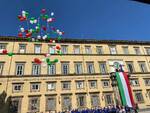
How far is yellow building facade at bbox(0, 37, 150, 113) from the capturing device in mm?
22578

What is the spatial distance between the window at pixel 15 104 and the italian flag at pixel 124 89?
1743cm

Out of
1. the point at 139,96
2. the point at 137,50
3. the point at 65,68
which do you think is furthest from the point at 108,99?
the point at 137,50

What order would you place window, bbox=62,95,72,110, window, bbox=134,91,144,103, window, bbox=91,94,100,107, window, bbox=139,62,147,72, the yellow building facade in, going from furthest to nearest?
window, bbox=139,62,147,72
window, bbox=134,91,144,103
window, bbox=91,94,100,107
window, bbox=62,95,72,110
the yellow building facade

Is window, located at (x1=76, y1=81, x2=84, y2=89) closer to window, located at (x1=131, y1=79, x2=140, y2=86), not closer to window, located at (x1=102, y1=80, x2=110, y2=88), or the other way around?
window, located at (x1=102, y1=80, x2=110, y2=88)

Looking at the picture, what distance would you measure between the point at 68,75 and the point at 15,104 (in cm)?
967

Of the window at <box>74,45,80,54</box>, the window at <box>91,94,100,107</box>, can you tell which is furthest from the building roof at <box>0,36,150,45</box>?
the window at <box>91,94,100,107</box>

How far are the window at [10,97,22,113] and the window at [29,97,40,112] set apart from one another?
1.59m

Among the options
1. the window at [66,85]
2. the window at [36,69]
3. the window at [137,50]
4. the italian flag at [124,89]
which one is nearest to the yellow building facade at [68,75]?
the window at [36,69]

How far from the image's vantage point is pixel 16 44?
25.8 metres

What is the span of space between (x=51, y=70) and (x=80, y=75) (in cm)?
540

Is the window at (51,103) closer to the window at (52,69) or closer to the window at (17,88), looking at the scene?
the window at (52,69)

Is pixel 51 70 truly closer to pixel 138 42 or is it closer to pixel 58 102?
pixel 58 102

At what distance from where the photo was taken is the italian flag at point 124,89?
82.6 ft

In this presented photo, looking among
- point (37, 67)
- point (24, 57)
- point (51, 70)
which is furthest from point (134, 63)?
point (24, 57)
